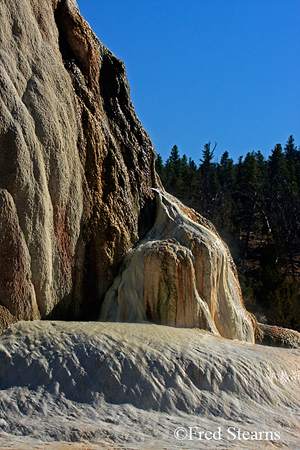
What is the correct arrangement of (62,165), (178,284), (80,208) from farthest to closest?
(80,208) < (178,284) < (62,165)

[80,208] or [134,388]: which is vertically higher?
[80,208]

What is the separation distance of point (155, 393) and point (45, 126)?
10.6 ft

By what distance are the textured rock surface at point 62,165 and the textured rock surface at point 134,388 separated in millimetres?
786

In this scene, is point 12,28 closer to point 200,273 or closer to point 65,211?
point 65,211

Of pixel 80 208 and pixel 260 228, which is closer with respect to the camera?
pixel 80 208

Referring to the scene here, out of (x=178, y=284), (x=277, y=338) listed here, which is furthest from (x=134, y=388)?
(x=277, y=338)

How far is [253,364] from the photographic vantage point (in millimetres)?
5766

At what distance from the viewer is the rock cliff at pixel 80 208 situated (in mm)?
5980

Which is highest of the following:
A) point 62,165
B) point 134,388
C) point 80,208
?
point 62,165

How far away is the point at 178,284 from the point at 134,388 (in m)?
1.94

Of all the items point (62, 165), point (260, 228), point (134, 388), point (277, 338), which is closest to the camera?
point (134, 388)

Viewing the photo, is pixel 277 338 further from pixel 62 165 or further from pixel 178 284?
pixel 62 165

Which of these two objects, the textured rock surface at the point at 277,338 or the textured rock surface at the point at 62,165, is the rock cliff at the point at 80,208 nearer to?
the textured rock surface at the point at 62,165

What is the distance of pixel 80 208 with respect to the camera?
705 centimetres
